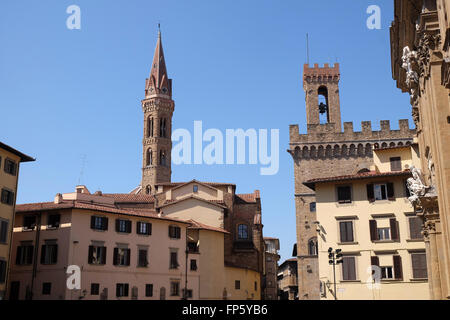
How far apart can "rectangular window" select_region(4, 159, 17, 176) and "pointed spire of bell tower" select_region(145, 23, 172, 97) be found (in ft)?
188

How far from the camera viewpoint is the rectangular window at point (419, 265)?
36125 mm

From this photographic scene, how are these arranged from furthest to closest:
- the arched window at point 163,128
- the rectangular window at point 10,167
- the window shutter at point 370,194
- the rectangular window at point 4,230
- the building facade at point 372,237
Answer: the arched window at point 163,128 → the rectangular window at point 10,167 → the window shutter at point 370,194 → the rectangular window at point 4,230 → the building facade at point 372,237

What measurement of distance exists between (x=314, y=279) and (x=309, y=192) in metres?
9.78

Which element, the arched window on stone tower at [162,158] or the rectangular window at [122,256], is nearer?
the rectangular window at [122,256]

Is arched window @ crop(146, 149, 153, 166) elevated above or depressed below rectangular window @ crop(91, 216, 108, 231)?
above

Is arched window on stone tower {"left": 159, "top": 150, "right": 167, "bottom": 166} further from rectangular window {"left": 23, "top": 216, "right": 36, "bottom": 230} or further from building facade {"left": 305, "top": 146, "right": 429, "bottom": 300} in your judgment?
building facade {"left": 305, "top": 146, "right": 429, "bottom": 300}

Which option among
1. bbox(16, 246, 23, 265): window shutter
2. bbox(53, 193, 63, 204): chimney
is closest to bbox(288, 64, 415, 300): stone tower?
bbox(53, 193, 63, 204): chimney

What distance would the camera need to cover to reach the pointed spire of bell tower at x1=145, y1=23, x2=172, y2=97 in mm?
97338

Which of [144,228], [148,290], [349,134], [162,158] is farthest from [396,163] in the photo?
[162,158]

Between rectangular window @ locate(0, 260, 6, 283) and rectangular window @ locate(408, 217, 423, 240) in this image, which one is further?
rectangular window @ locate(0, 260, 6, 283)

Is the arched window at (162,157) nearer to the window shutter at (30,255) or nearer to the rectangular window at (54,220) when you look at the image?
the rectangular window at (54,220)

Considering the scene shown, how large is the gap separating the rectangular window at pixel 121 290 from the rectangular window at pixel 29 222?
359 inches

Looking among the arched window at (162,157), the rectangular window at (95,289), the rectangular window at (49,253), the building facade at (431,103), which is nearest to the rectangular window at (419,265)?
the building facade at (431,103)
